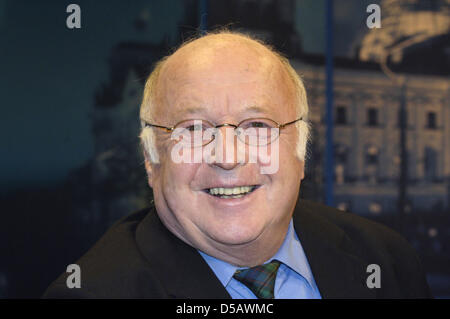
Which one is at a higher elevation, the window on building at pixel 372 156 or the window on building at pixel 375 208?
the window on building at pixel 372 156

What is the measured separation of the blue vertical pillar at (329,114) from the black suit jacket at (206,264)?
275 centimetres

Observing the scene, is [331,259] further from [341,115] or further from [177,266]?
[341,115]

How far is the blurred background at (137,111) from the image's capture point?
13.2 feet

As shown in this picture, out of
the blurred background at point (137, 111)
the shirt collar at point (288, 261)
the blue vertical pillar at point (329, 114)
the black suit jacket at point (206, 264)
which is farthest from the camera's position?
the blue vertical pillar at point (329, 114)

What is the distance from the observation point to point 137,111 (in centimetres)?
421

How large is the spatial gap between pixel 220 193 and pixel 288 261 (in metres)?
0.34

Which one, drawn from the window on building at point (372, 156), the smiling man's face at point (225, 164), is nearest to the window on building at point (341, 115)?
the window on building at point (372, 156)

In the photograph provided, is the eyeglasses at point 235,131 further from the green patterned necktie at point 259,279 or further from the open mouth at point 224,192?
the green patterned necktie at point 259,279

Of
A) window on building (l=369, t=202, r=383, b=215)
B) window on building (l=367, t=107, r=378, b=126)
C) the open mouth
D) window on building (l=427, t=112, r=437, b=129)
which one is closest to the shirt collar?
the open mouth

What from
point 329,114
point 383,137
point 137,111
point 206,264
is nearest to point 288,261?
point 206,264

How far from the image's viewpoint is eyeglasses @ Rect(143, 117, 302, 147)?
1217 mm

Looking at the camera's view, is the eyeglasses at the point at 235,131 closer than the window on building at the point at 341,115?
Yes

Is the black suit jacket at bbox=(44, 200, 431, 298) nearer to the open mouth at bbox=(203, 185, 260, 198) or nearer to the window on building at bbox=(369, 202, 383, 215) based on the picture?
the open mouth at bbox=(203, 185, 260, 198)

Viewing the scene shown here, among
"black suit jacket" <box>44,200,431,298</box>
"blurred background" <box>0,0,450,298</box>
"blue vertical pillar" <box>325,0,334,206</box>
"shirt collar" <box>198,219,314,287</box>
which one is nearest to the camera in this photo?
"black suit jacket" <box>44,200,431,298</box>
